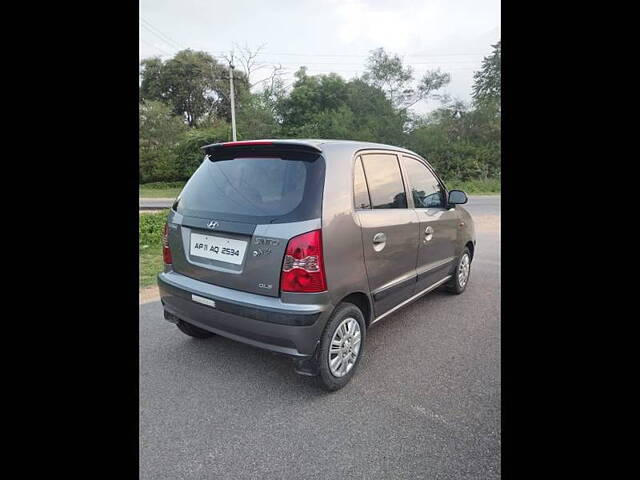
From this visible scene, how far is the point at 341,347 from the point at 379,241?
2.75 feet

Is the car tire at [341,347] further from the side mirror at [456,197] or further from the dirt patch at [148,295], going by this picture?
the dirt patch at [148,295]

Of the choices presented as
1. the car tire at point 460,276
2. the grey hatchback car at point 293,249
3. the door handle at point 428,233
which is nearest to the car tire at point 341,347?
the grey hatchback car at point 293,249

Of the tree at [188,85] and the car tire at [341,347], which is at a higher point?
the tree at [188,85]

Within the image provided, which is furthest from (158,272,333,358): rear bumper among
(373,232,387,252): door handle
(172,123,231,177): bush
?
(172,123,231,177): bush

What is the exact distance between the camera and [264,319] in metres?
2.38

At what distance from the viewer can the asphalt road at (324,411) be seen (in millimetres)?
1977

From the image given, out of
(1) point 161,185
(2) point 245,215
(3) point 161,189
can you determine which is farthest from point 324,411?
(1) point 161,185

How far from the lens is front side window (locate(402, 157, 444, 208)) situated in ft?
11.9

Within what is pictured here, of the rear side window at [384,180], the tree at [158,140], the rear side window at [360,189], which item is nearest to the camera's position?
the rear side window at [360,189]

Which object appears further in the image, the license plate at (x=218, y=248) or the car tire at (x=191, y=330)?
the car tire at (x=191, y=330)

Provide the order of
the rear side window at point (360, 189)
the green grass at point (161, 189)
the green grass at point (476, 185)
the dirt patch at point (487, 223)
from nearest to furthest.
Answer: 1. the rear side window at point (360, 189)
2. the dirt patch at point (487, 223)
3. the green grass at point (161, 189)
4. the green grass at point (476, 185)
